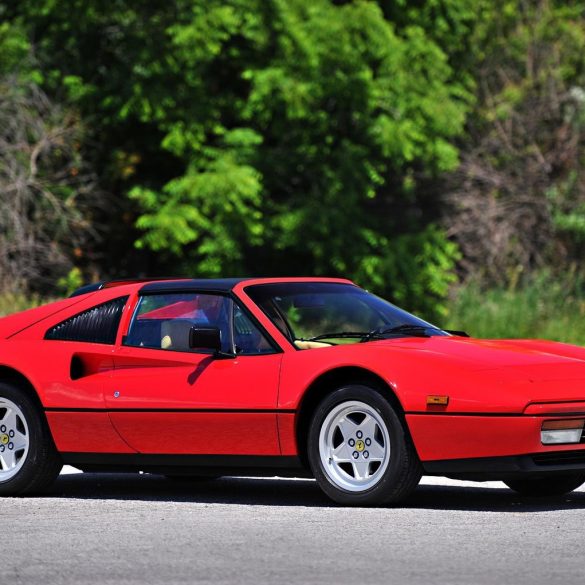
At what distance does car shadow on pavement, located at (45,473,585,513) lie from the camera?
8.73m

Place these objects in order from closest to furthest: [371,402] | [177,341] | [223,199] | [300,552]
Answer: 1. [300,552]
2. [371,402]
3. [177,341]
4. [223,199]

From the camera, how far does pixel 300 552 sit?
6809 mm

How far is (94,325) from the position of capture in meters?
9.57

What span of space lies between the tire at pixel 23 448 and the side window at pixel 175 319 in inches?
31.2

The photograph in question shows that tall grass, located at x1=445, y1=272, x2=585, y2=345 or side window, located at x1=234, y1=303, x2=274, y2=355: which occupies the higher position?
side window, located at x1=234, y1=303, x2=274, y2=355

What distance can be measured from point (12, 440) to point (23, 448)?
0.09m

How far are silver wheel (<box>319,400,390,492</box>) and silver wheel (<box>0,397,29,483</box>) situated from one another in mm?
2169

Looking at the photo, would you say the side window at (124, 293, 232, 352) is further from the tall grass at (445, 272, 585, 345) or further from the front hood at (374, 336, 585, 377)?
the tall grass at (445, 272, 585, 345)

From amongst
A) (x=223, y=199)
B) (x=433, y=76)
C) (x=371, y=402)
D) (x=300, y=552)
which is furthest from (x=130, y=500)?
(x=433, y=76)

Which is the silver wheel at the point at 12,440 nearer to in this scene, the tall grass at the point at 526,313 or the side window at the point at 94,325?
the side window at the point at 94,325

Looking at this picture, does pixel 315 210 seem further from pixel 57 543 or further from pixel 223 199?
pixel 57 543

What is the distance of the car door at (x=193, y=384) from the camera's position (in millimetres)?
8641

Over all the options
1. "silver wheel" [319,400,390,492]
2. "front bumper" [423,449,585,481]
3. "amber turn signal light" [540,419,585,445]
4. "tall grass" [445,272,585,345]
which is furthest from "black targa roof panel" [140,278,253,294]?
"tall grass" [445,272,585,345]

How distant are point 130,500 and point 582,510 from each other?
9.00 ft
